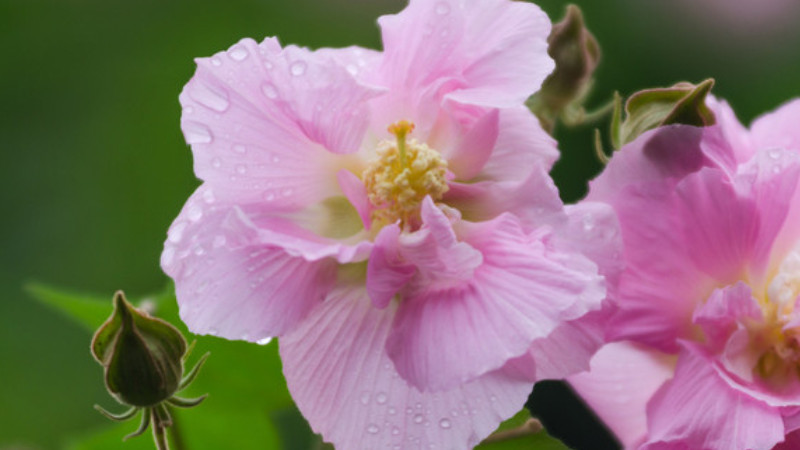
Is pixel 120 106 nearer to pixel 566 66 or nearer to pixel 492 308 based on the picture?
pixel 566 66

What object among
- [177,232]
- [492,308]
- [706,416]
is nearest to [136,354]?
[177,232]

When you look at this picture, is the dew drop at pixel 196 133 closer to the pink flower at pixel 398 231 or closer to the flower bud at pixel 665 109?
the pink flower at pixel 398 231

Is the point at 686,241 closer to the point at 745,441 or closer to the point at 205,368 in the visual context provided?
the point at 745,441

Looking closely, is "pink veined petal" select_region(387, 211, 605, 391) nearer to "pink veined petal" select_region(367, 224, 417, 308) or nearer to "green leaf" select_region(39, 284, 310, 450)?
"pink veined petal" select_region(367, 224, 417, 308)

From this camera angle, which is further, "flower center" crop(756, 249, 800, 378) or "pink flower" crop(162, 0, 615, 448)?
"flower center" crop(756, 249, 800, 378)

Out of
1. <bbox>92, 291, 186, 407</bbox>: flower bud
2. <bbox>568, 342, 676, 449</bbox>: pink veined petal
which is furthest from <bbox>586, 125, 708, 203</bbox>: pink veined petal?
<bbox>92, 291, 186, 407</bbox>: flower bud

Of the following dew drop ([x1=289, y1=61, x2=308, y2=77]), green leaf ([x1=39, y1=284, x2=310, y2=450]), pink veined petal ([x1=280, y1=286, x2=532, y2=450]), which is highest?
dew drop ([x1=289, y1=61, x2=308, y2=77])

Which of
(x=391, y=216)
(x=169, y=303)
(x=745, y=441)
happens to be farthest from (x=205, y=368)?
(x=745, y=441)
